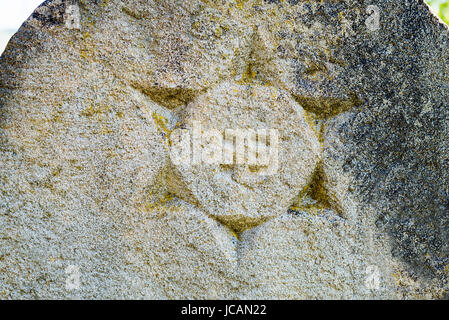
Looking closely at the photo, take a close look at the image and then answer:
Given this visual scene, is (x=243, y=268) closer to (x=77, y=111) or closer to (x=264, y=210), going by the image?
(x=264, y=210)

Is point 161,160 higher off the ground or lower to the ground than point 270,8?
lower

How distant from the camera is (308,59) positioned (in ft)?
4.37

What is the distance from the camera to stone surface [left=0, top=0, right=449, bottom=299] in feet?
4.13

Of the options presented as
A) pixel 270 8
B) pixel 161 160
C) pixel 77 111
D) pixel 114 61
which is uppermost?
pixel 270 8

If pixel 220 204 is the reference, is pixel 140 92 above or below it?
above

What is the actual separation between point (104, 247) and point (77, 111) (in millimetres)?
393

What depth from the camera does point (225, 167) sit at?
1317 mm

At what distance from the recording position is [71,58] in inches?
49.4

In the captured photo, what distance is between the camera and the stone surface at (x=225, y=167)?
126cm

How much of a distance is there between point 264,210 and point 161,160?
13.1 inches
